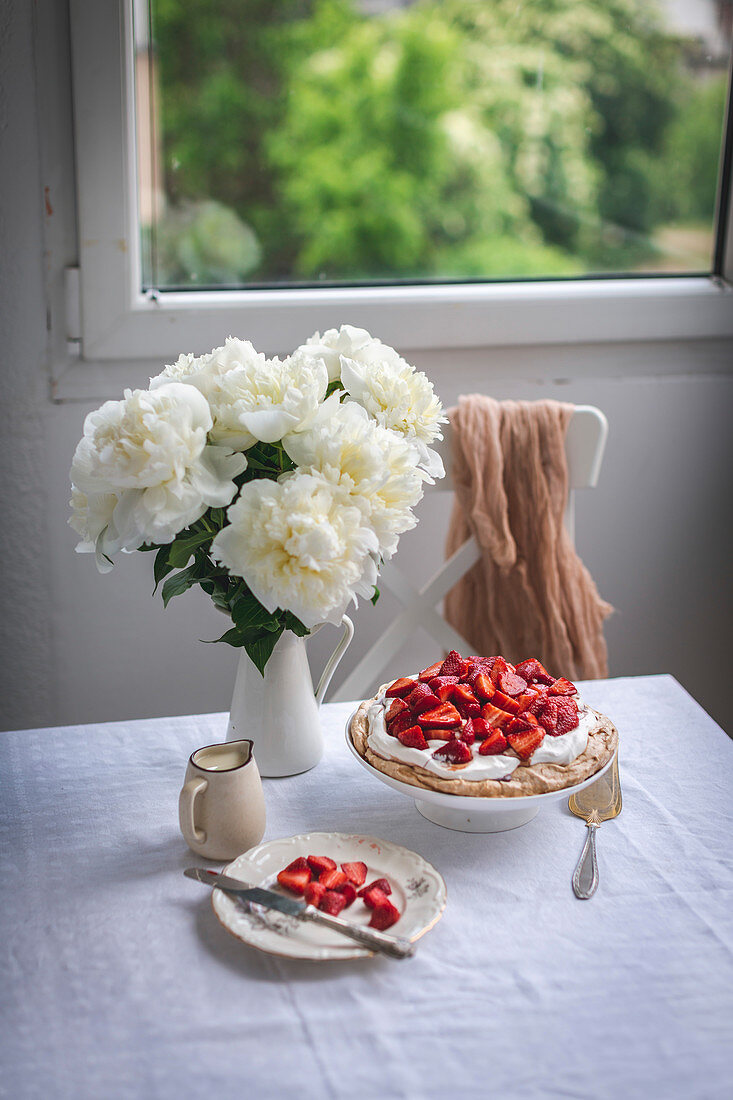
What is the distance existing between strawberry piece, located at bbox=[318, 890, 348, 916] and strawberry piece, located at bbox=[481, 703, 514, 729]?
22 cm

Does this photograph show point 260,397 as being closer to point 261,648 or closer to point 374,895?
point 261,648

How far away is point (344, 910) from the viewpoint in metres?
0.81

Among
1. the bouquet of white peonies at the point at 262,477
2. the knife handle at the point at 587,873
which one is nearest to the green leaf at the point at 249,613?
the bouquet of white peonies at the point at 262,477

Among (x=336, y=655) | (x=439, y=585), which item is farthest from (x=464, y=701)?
(x=439, y=585)

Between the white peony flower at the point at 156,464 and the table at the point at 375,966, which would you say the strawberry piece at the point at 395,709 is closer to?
the table at the point at 375,966

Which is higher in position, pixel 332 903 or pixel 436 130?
pixel 436 130

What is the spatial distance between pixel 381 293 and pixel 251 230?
29 cm

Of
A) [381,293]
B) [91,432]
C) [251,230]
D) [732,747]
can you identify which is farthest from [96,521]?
[251,230]

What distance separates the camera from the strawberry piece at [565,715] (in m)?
0.93

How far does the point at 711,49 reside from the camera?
1.79 metres

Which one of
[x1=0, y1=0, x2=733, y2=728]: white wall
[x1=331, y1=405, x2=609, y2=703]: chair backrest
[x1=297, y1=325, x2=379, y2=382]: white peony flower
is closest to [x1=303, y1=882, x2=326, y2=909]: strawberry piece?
[x1=297, y1=325, x2=379, y2=382]: white peony flower

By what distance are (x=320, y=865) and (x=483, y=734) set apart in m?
0.19

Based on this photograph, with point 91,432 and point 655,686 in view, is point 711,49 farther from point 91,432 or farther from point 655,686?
point 91,432

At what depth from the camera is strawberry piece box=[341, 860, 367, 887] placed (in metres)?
0.83
